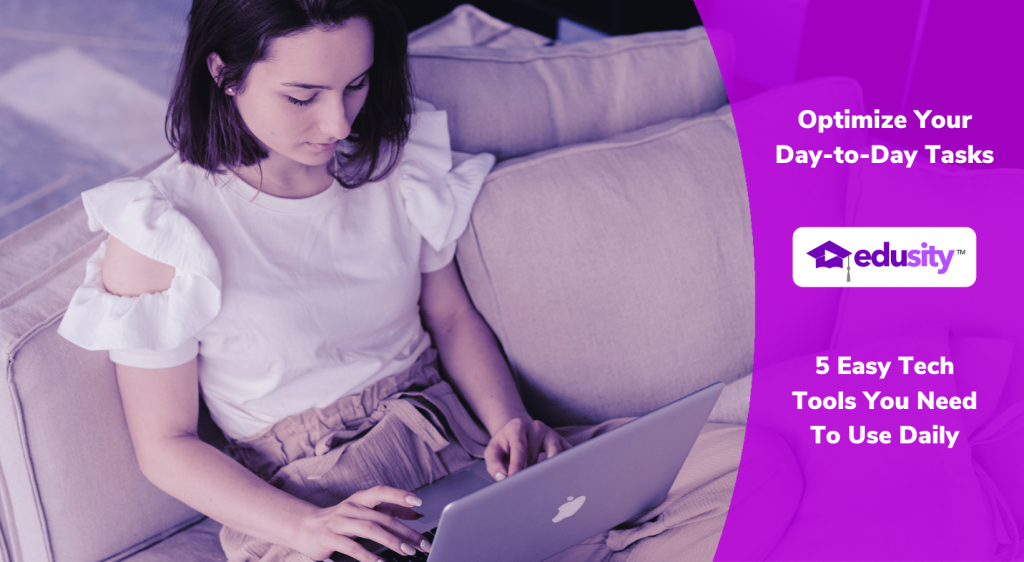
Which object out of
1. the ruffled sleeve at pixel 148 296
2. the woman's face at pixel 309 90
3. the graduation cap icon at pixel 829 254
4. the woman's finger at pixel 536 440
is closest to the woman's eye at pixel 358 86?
the woman's face at pixel 309 90

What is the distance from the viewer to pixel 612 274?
1176mm

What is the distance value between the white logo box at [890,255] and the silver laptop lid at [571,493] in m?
0.48

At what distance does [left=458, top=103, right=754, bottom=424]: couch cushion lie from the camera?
1.17 m

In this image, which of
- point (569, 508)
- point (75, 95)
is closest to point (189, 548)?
point (569, 508)

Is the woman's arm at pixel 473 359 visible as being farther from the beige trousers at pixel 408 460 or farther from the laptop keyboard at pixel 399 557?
the laptop keyboard at pixel 399 557

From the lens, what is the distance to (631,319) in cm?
119

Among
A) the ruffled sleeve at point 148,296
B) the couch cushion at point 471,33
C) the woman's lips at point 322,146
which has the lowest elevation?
the ruffled sleeve at point 148,296

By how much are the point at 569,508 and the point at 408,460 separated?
1.06ft

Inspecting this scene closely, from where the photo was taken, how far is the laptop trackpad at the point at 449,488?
3.28 feet

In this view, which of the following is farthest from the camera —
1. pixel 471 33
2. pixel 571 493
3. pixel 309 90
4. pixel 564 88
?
pixel 471 33

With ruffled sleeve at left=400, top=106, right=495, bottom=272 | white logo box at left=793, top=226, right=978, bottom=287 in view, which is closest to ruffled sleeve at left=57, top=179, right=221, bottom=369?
ruffled sleeve at left=400, top=106, right=495, bottom=272

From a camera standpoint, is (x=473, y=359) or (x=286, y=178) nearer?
(x=286, y=178)

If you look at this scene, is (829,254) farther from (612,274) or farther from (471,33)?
(471,33)
